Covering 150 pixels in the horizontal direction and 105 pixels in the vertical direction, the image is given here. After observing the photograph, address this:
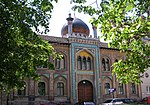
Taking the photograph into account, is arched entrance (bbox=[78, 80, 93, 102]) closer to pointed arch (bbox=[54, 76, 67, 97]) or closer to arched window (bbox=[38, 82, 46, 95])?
pointed arch (bbox=[54, 76, 67, 97])

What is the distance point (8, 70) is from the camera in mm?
13812

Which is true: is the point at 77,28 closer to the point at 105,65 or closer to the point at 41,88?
the point at 105,65

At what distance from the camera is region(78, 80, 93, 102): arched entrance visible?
3469 cm

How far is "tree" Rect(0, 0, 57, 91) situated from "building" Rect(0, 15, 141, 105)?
16.6 meters

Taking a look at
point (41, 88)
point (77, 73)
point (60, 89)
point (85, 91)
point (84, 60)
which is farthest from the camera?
point (84, 60)

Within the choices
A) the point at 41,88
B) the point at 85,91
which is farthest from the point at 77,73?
the point at 41,88

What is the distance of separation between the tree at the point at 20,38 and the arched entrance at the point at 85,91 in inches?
795

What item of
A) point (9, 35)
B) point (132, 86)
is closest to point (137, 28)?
point (9, 35)

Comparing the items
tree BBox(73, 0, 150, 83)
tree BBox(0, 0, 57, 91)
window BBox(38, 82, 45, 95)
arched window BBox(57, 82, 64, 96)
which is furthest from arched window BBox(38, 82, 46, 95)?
tree BBox(73, 0, 150, 83)

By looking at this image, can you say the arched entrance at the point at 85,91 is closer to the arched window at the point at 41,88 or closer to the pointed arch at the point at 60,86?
the pointed arch at the point at 60,86

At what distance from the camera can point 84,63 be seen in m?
35.8

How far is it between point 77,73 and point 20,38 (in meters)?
20.8

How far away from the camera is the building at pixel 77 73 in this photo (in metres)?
32.1

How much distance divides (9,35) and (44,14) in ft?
7.45
